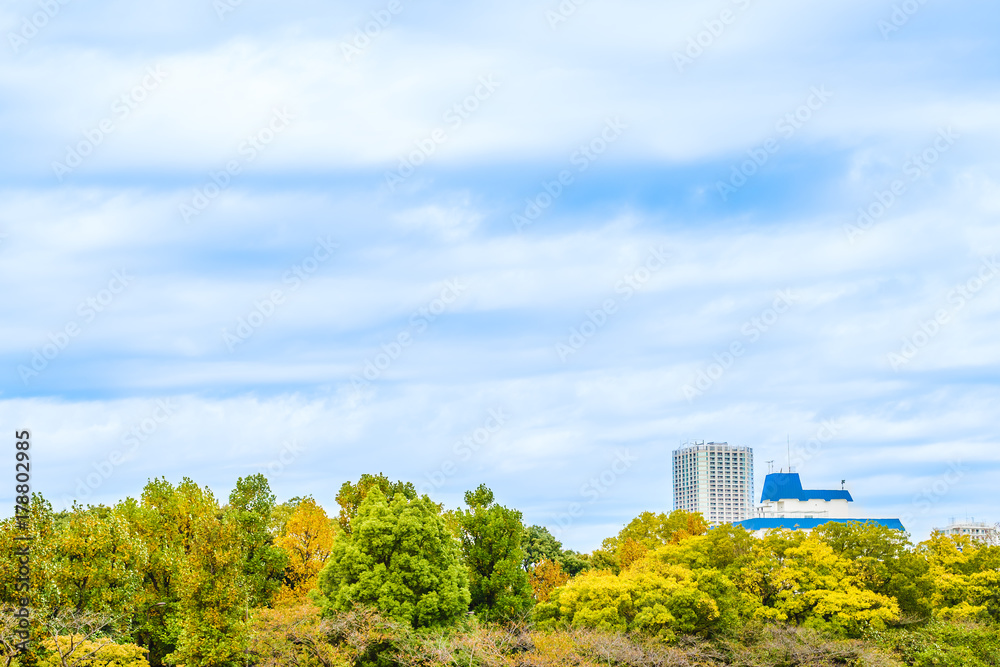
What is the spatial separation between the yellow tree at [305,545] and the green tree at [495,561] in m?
6.97

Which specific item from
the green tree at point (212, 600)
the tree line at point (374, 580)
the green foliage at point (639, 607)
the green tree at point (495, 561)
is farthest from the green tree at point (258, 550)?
the green foliage at point (639, 607)

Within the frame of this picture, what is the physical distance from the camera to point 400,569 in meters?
35.1

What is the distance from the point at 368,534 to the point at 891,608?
20642mm

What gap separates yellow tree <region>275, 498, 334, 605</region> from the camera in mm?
43625

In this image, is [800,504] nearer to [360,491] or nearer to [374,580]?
[360,491]

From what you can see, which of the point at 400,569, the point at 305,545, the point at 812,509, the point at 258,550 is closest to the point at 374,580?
the point at 400,569

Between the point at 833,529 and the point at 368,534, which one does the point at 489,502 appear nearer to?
the point at 368,534

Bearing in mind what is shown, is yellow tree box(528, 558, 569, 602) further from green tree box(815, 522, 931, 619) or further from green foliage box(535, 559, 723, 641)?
green tree box(815, 522, 931, 619)

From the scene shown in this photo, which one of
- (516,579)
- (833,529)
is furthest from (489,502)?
(833,529)

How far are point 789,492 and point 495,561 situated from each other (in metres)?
73.8

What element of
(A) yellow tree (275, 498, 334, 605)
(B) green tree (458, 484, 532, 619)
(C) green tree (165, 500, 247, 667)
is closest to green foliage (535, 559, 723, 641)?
(B) green tree (458, 484, 532, 619)

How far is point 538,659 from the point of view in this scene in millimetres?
30047

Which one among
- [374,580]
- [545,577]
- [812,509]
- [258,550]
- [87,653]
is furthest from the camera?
[812,509]

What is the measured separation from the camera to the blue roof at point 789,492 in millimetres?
105500
